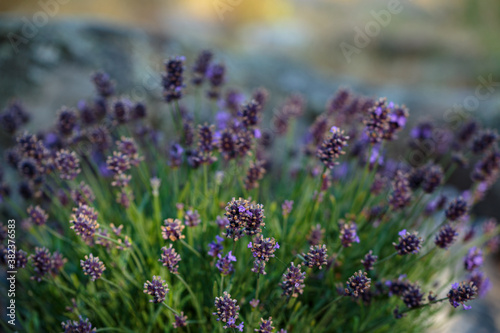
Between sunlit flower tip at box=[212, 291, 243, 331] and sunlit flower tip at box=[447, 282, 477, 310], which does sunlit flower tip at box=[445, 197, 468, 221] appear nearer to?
sunlit flower tip at box=[447, 282, 477, 310]

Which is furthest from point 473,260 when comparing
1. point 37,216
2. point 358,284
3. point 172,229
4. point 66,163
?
point 37,216

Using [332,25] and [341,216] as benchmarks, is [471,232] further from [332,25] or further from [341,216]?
[332,25]

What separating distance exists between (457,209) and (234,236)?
103cm

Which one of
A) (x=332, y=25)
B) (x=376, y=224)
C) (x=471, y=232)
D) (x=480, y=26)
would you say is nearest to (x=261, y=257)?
(x=376, y=224)

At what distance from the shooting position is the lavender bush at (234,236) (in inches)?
63.4

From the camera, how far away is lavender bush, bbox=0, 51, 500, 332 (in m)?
1.61

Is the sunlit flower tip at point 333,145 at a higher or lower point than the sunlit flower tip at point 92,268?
higher

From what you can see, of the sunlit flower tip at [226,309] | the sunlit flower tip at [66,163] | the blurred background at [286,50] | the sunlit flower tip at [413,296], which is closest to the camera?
the sunlit flower tip at [226,309]

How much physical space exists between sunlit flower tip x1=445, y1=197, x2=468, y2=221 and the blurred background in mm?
1173

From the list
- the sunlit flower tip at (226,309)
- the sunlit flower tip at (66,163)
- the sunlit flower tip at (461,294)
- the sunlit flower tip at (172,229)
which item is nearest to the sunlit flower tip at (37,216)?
the sunlit flower tip at (66,163)

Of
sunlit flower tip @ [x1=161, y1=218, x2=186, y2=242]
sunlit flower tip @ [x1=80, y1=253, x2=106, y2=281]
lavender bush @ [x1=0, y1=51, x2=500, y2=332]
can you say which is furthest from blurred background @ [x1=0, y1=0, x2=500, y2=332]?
sunlit flower tip @ [x1=80, y1=253, x2=106, y2=281]

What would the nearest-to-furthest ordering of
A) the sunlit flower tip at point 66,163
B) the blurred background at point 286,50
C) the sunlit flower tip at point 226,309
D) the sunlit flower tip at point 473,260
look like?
1. the sunlit flower tip at point 226,309
2. the sunlit flower tip at point 66,163
3. the sunlit flower tip at point 473,260
4. the blurred background at point 286,50

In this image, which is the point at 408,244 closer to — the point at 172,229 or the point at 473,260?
the point at 473,260

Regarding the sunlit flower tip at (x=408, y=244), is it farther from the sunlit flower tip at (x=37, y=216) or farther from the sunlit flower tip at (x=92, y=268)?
the sunlit flower tip at (x=37, y=216)
